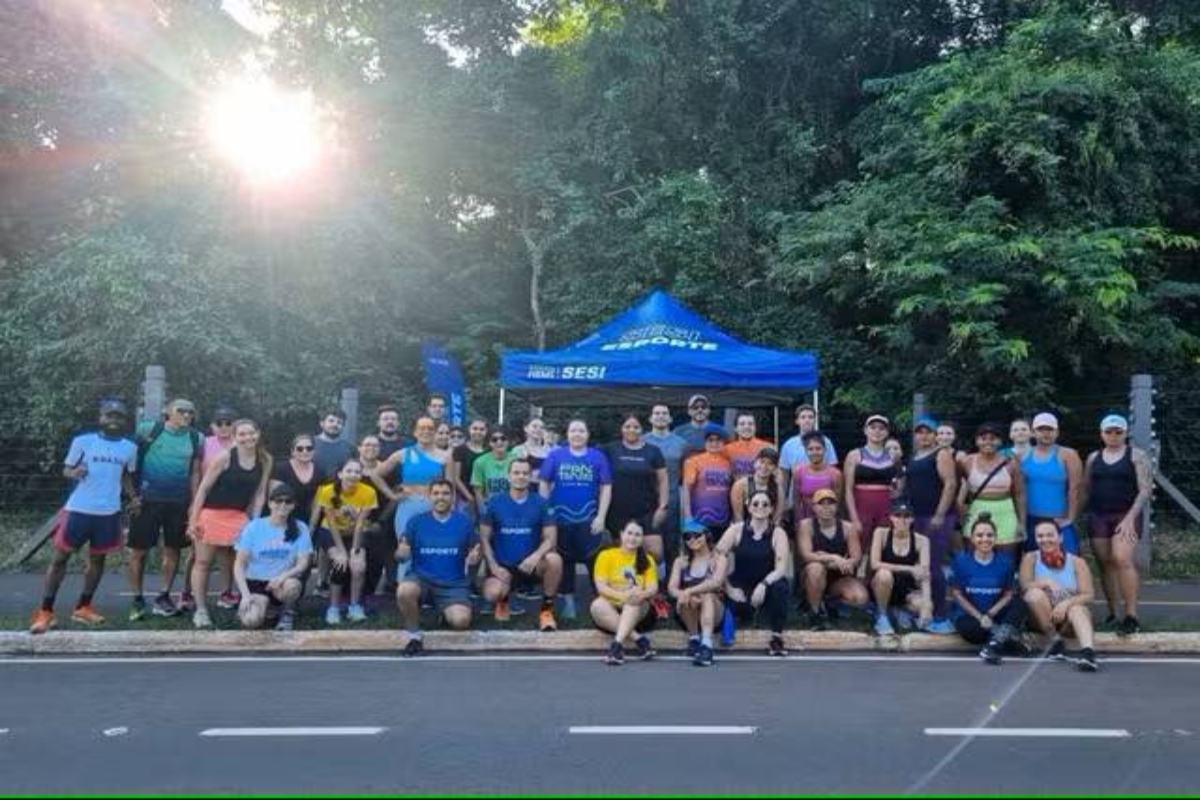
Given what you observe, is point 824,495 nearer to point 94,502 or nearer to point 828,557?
point 828,557

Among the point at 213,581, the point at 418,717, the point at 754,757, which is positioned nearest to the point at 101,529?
the point at 213,581

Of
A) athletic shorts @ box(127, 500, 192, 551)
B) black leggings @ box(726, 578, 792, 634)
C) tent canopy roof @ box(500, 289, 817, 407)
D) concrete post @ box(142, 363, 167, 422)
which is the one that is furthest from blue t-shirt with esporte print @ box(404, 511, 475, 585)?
concrete post @ box(142, 363, 167, 422)

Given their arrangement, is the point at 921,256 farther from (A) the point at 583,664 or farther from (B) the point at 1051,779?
(B) the point at 1051,779

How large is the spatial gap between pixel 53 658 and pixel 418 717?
3.58m

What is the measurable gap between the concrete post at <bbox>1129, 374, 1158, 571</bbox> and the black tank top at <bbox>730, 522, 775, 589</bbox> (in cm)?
591

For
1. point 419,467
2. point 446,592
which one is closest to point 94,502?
point 419,467

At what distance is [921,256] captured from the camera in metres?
14.0

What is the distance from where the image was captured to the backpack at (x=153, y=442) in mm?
8594

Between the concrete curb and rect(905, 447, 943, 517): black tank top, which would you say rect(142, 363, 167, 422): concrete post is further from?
rect(905, 447, 943, 517): black tank top

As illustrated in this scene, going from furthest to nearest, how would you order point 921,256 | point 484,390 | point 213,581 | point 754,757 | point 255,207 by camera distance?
point 484,390, point 255,207, point 921,256, point 213,581, point 754,757

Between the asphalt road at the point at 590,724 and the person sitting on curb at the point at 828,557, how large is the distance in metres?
0.86

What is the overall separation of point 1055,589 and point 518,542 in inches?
163

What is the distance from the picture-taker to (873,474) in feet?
28.0

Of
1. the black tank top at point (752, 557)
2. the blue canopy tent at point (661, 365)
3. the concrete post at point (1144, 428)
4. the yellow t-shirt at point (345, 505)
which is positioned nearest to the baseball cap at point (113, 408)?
the yellow t-shirt at point (345, 505)
